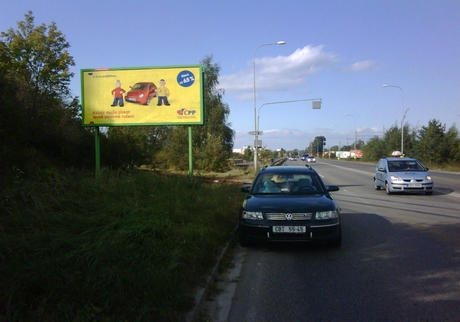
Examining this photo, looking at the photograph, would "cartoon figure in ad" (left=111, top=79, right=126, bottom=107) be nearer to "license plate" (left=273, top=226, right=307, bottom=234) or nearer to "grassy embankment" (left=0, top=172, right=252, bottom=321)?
"grassy embankment" (left=0, top=172, right=252, bottom=321)

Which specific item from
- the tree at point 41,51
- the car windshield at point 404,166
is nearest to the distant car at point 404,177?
the car windshield at point 404,166

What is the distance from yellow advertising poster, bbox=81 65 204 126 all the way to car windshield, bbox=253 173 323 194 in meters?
8.84

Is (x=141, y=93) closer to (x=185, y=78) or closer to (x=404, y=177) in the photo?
(x=185, y=78)

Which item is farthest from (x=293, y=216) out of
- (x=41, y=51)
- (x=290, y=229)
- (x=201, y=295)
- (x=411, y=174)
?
(x=41, y=51)

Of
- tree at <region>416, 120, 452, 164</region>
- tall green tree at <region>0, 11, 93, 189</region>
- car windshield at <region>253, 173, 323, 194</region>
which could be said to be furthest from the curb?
tree at <region>416, 120, 452, 164</region>

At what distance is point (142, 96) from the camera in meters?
17.1

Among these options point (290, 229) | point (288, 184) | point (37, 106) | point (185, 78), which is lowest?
point (290, 229)

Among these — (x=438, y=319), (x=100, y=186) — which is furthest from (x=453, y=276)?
(x=100, y=186)

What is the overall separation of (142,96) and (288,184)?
405 inches

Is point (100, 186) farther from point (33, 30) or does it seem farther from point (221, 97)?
point (221, 97)

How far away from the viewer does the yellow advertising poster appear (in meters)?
17.0

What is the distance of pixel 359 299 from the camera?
4.86 meters

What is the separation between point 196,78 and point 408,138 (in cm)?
4785

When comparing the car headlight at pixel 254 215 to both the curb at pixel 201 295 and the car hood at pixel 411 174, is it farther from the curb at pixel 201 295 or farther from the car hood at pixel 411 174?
the car hood at pixel 411 174
